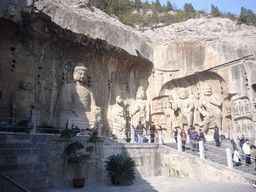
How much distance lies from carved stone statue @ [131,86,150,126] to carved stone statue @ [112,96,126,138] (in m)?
1.05

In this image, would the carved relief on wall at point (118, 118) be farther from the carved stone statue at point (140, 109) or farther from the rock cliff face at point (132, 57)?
the carved stone statue at point (140, 109)

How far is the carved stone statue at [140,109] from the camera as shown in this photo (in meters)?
16.1

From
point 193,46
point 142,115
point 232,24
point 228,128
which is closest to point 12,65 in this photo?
point 142,115

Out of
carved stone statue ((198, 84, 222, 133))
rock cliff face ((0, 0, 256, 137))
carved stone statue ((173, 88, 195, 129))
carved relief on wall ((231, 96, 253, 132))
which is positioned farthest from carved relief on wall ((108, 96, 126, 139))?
carved relief on wall ((231, 96, 253, 132))

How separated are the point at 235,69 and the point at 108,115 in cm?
A: 920

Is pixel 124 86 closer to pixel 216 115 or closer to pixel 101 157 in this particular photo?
pixel 216 115

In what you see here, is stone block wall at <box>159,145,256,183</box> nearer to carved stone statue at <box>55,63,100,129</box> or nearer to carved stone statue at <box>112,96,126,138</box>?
carved stone statue at <box>112,96,126,138</box>

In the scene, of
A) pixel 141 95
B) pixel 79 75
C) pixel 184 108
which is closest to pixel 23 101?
pixel 79 75

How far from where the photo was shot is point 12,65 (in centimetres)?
1188

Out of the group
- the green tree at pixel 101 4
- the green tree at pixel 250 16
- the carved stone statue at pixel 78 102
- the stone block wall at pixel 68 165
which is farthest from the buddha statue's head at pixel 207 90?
the green tree at pixel 101 4

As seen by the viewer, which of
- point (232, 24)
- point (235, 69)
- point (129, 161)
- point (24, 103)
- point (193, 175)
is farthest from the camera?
point (232, 24)

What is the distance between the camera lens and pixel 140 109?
1622cm

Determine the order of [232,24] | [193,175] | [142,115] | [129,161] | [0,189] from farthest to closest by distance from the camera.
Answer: [232,24], [142,115], [193,175], [129,161], [0,189]

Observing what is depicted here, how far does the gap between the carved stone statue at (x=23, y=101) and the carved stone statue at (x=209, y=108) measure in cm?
1139
